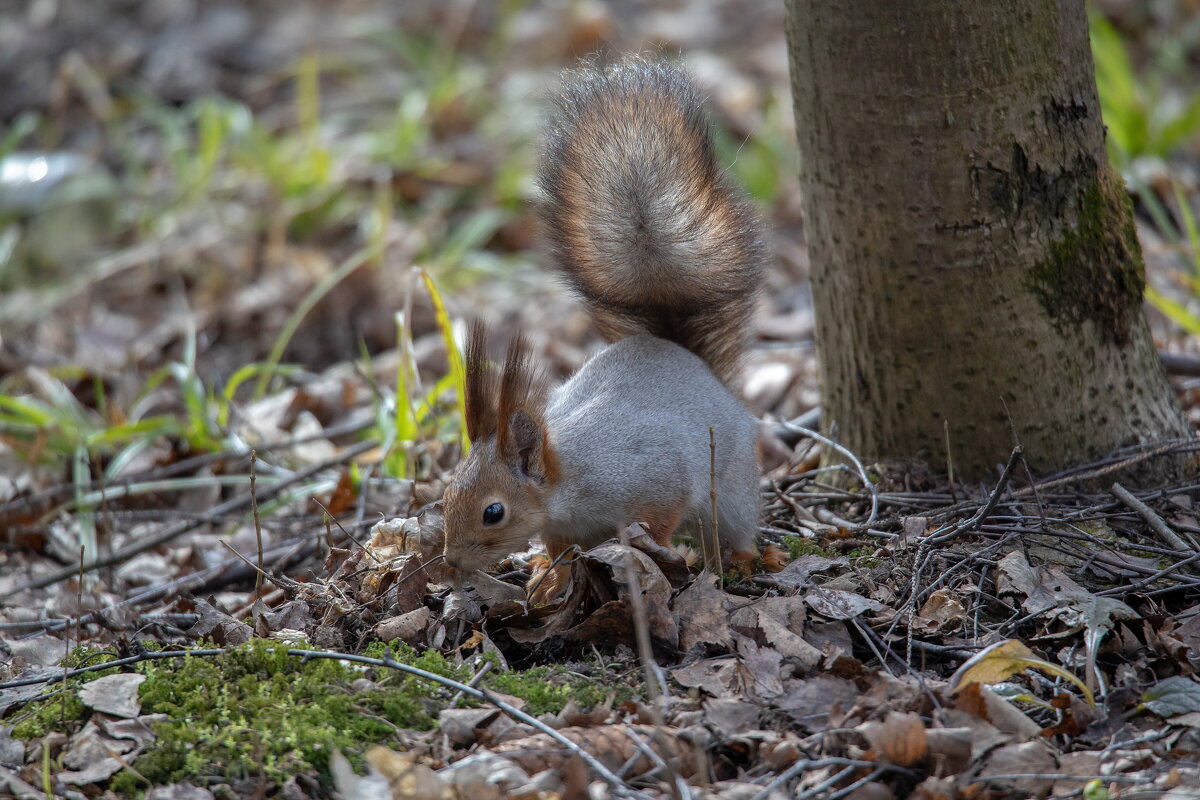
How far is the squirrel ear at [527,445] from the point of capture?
239 centimetres

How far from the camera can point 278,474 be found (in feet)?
11.5

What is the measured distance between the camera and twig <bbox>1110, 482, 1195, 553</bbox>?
2.36 m

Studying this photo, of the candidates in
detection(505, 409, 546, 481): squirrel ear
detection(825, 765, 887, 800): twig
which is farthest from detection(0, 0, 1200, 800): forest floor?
detection(505, 409, 546, 481): squirrel ear

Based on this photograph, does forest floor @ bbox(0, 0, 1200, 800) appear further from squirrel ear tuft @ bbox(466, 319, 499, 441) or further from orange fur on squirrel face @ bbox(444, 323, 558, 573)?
squirrel ear tuft @ bbox(466, 319, 499, 441)

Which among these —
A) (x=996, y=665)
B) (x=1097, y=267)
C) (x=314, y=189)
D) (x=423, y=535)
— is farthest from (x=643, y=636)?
(x=314, y=189)

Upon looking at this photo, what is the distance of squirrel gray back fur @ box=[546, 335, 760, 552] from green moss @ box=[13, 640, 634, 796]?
488 millimetres

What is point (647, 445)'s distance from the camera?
2533mm

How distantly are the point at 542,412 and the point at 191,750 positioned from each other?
3.23 ft

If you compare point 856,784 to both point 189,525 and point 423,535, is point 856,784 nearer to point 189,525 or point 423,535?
point 423,535

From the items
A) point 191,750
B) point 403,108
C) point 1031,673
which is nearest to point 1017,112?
point 1031,673

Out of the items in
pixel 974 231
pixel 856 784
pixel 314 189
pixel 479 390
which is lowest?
pixel 856 784

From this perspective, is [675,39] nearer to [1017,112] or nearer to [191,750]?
[1017,112]

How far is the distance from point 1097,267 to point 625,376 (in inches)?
43.2

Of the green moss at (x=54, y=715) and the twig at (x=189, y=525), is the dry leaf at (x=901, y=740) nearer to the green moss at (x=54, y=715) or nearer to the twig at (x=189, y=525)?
the green moss at (x=54, y=715)
